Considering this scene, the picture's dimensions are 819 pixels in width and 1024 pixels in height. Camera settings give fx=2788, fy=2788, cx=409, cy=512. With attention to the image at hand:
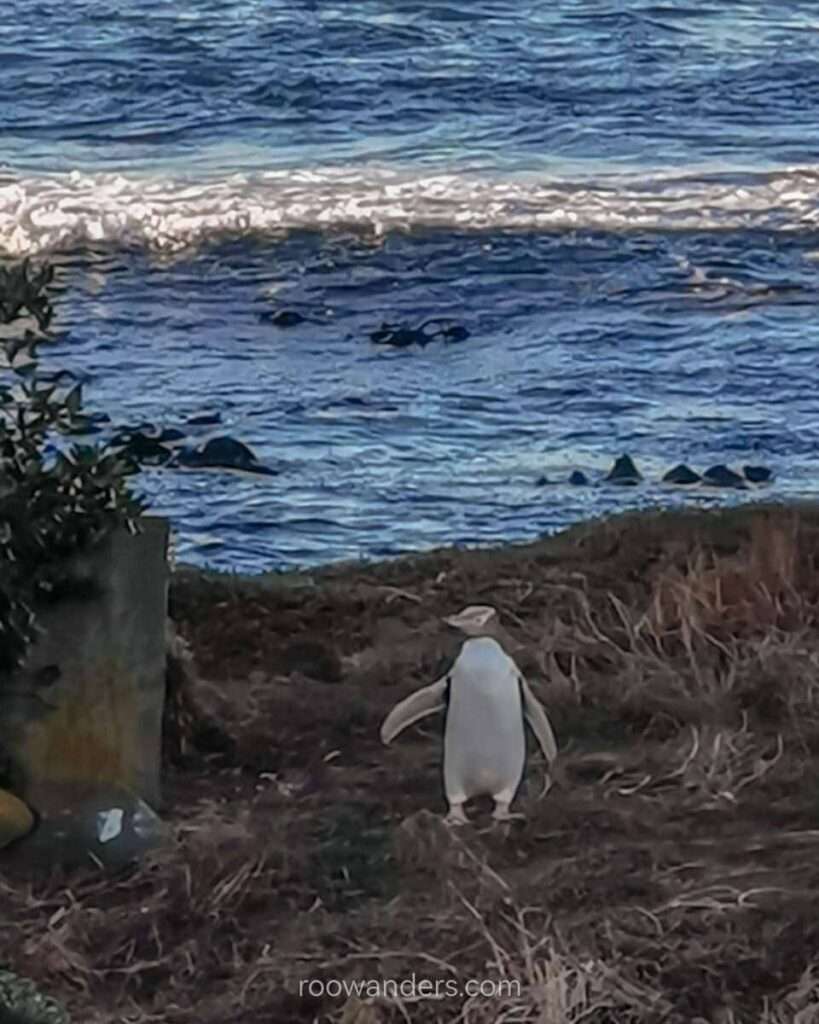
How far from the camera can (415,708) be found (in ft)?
16.3

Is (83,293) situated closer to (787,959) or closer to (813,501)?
(813,501)

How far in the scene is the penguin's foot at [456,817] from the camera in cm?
472

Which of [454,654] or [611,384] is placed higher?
[454,654]

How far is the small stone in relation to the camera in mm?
4566

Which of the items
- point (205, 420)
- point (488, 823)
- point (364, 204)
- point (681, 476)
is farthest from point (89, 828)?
point (364, 204)

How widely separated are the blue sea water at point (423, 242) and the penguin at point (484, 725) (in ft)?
6.91

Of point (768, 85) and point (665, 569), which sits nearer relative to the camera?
point (665, 569)

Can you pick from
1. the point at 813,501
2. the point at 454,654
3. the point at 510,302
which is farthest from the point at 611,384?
the point at 454,654

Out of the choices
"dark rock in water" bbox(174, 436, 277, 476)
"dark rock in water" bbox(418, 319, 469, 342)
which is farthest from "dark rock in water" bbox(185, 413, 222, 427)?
"dark rock in water" bbox(418, 319, 469, 342)

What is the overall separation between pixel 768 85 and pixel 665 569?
7928mm

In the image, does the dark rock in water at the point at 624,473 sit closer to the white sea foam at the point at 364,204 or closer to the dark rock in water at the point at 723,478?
the dark rock in water at the point at 723,478

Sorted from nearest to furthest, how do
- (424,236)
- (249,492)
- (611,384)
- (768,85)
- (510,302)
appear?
1. (249,492)
2. (611,384)
3. (510,302)
4. (424,236)
5. (768,85)

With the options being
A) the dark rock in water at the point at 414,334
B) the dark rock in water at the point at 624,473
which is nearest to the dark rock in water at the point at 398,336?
the dark rock in water at the point at 414,334

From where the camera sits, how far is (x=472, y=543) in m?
7.05
